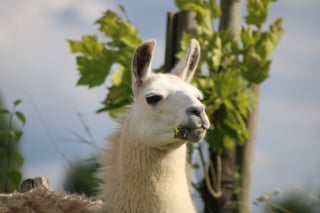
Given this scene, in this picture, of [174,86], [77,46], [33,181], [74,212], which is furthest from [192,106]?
[77,46]

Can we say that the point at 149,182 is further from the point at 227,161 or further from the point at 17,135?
the point at 227,161

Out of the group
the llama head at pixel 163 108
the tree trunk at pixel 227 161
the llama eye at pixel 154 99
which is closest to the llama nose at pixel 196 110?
the llama head at pixel 163 108

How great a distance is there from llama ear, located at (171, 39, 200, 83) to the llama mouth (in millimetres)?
793

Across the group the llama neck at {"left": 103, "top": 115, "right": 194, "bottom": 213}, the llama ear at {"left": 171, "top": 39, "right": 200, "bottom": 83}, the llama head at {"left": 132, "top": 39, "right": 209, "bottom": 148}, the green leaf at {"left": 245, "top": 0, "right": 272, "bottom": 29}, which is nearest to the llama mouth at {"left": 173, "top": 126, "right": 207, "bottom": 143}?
the llama head at {"left": 132, "top": 39, "right": 209, "bottom": 148}

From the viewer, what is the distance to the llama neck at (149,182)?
18.2 ft

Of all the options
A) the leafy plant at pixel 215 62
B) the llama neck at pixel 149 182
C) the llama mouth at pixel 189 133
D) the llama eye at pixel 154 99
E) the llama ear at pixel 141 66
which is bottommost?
the llama neck at pixel 149 182

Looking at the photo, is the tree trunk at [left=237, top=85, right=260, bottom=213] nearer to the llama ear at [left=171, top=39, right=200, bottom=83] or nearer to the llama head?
the llama ear at [left=171, top=39, right=200, bottom=83]

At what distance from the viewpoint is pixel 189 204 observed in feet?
18.7

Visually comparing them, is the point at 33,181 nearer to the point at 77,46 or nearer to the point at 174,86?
the point at 174,86

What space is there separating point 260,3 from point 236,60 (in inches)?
27.4

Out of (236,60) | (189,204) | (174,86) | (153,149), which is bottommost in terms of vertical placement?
(189,204)

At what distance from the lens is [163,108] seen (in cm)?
560

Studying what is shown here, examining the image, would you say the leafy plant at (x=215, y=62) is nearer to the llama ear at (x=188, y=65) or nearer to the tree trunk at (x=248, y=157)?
the tree trunk at (x=248, y=157)

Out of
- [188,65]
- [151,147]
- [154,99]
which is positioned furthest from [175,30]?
[151,147]
